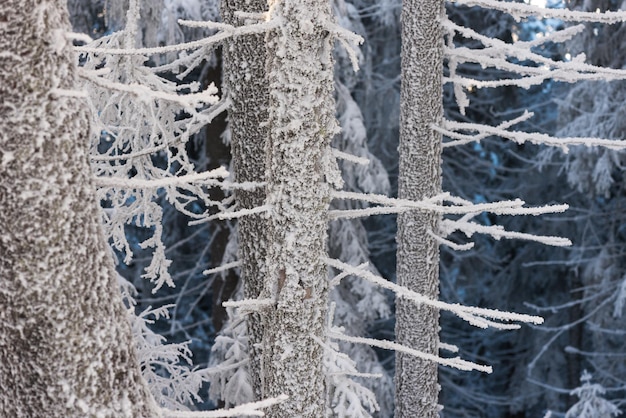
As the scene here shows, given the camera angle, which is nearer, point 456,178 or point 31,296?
point 31,296

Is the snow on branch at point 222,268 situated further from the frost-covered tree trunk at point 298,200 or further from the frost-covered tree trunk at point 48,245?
the frost-covered tree trunk at point 48,245

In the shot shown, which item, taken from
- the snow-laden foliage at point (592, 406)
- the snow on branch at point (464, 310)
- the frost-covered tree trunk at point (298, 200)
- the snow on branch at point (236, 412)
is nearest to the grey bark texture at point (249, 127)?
the frost-covered tree trunk at point (298, 200)

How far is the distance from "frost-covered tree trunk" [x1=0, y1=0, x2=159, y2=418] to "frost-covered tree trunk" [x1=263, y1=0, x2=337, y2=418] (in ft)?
3.41

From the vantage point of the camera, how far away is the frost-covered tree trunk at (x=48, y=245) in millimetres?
1922

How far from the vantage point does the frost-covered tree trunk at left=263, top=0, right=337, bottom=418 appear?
2.91 m

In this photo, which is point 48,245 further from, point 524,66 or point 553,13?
point 524,66

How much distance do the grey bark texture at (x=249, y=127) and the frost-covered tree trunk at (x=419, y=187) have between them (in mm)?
1361

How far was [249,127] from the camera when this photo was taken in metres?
3.91

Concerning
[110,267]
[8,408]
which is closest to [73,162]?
[110,267]

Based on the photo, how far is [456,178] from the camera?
554 inches

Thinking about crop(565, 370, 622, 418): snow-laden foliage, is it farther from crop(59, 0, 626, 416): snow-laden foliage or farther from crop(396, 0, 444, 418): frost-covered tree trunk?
crop(396, 0, 444, 418): frost-covered tree trunk

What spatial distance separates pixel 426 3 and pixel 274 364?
2.68m

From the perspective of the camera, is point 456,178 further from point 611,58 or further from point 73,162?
point 73,162

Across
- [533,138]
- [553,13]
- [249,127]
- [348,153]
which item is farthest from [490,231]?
[348,153]
